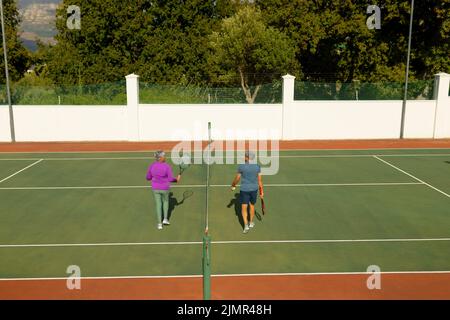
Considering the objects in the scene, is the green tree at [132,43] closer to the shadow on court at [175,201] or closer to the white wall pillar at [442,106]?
the white wall pillar at [442,106]

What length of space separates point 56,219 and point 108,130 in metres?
12.6

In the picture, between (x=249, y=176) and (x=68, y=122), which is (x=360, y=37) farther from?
(x=249, y=176)

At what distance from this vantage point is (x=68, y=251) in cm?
1059

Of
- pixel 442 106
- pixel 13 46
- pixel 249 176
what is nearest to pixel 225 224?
pixel 249 176

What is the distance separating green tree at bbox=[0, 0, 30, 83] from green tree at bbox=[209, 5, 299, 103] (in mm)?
16416

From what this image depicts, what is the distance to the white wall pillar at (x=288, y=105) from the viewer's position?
24.7 m

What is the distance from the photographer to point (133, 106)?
24500 millimetres

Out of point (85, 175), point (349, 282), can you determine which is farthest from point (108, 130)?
point (349, 282)

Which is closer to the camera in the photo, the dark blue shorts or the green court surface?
the green court surface

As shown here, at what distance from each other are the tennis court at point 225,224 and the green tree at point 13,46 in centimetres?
2376

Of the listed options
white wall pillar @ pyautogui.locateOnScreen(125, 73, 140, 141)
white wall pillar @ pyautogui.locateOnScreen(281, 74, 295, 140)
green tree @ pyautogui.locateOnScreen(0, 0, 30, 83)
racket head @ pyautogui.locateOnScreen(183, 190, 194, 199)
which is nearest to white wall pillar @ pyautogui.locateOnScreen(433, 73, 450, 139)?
white wall pillar @ pyautogui.locateOnScreen(281, 74, 295, 140)

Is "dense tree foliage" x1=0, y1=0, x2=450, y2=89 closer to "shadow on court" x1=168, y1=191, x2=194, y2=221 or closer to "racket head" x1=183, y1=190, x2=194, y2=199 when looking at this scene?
"racket head" x1=183, y1=190, x2=194, y2=199

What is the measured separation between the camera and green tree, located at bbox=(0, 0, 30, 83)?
129 feet

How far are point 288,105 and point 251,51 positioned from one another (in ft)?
42.1
